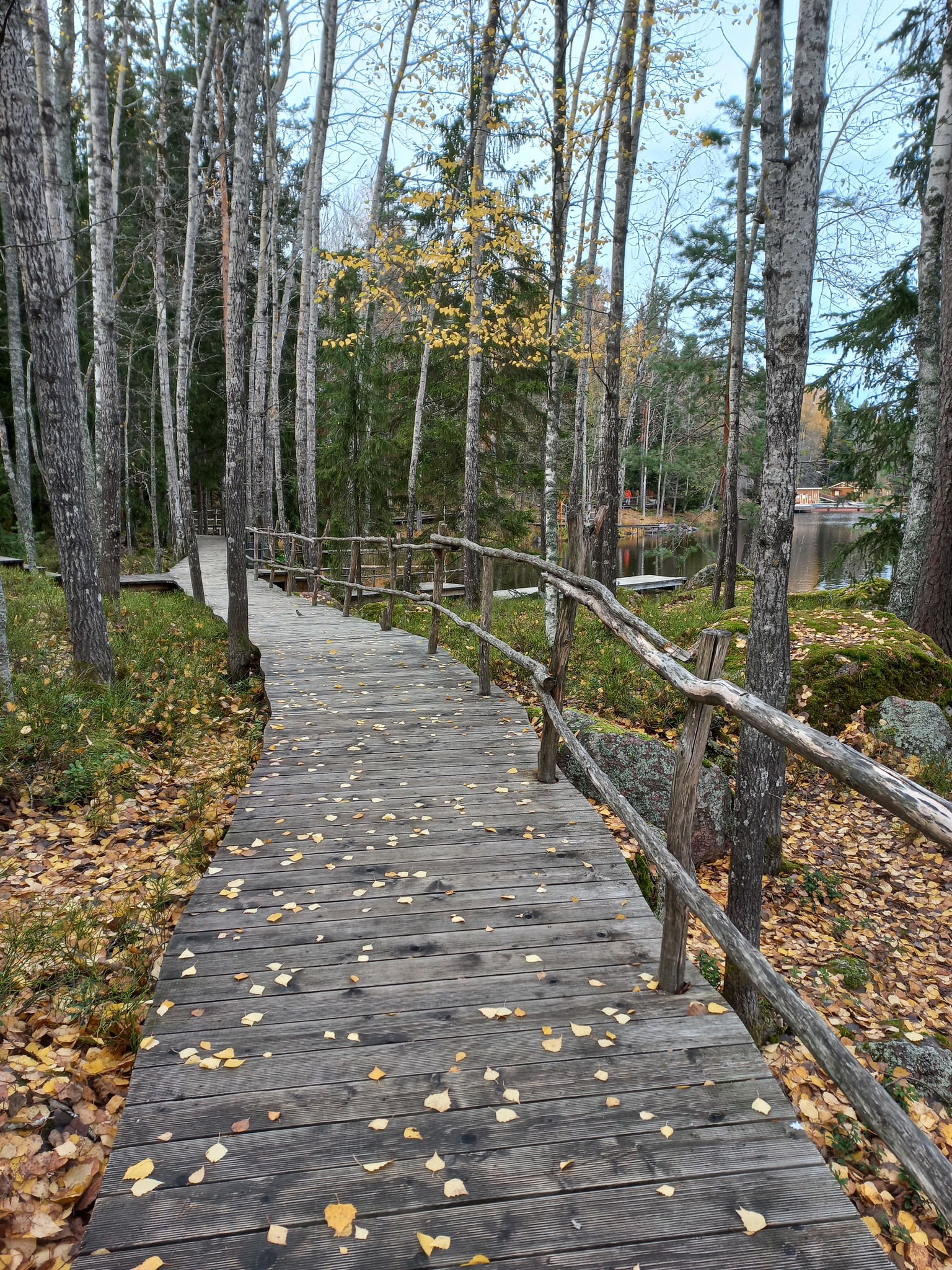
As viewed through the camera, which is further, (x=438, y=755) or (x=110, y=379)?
(x=110, y=379)

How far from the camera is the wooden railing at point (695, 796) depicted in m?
1.52

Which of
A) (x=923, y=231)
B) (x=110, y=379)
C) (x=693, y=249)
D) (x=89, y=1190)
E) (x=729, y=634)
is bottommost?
(x=89, y=1190)

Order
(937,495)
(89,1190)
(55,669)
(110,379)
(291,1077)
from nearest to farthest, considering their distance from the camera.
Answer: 1. (89,1190)
2. (291,1077)
3. (55,669)
4. (937,495)
5. (110,379)

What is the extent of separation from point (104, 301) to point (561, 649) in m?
9.16

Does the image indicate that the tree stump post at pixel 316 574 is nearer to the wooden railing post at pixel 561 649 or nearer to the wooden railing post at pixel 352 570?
the wooden railing post at pixel 352 570

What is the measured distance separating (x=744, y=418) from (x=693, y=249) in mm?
13356

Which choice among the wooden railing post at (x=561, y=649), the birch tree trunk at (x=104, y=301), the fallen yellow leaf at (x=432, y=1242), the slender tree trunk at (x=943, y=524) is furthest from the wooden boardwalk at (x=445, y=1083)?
the birch tree trunk at (x=104, y=301)

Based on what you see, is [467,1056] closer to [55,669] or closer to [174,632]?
[55,669]

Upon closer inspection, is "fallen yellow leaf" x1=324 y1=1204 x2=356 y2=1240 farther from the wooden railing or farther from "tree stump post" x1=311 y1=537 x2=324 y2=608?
"tree stump post" x1=311 y1=537 x2=324 y2=608

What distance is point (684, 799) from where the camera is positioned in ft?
8.84

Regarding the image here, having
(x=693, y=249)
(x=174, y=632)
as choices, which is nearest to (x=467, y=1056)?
(x=174, y=632)

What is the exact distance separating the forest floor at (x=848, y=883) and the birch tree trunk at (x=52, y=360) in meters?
4.50

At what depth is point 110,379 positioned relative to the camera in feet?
34.9

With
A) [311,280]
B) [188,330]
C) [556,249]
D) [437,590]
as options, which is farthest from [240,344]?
[311,280]
